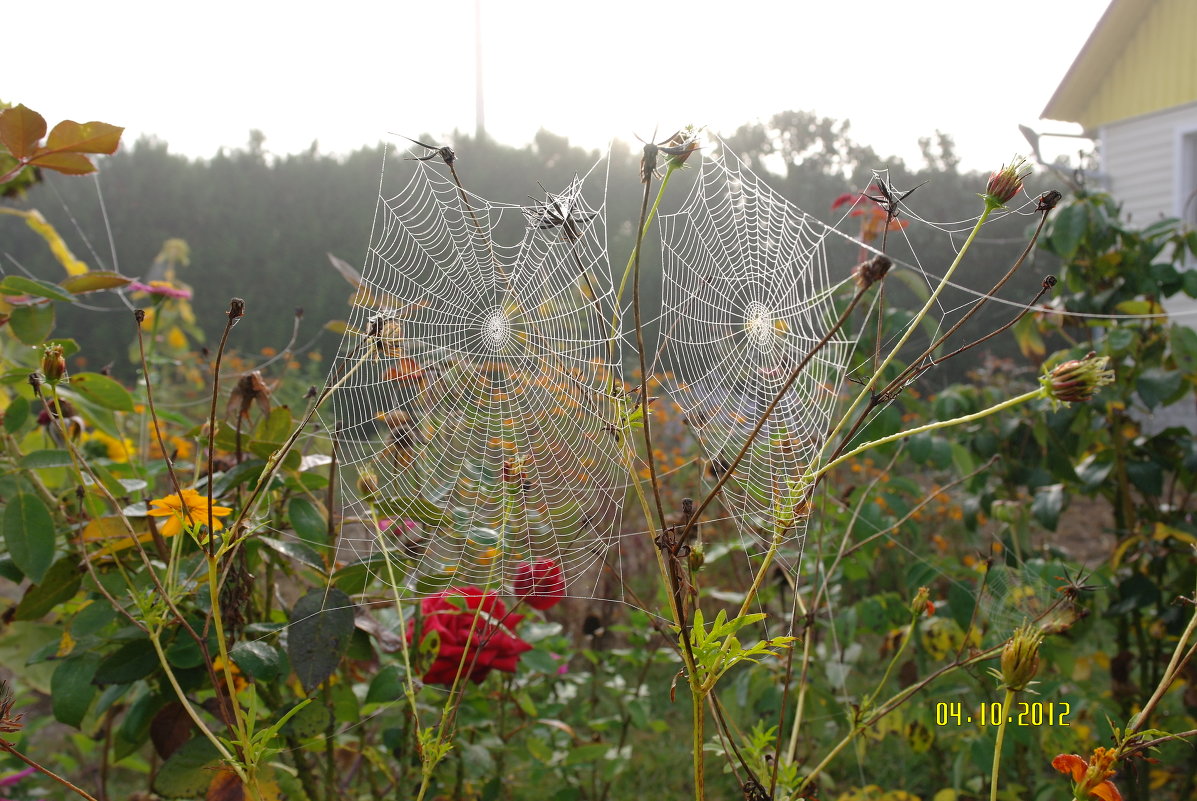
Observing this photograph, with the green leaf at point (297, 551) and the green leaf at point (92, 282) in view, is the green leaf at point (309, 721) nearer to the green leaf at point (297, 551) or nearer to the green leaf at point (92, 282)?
the green leaf at point (297, 551)

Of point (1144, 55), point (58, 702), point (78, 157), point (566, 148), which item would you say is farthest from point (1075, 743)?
point (566, 148)

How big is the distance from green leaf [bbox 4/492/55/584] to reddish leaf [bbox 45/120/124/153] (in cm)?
39

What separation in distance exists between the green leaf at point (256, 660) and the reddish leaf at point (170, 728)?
0.64 ft

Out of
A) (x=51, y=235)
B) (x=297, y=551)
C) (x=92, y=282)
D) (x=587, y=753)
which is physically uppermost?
(x=51, y=235)

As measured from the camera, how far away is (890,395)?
0.65 meters

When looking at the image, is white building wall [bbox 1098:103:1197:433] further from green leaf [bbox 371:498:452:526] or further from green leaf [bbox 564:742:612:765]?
green leaf [bbox 371:498:452:526]

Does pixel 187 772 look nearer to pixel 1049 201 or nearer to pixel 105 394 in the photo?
pixel 105 394

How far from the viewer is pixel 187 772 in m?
0.96

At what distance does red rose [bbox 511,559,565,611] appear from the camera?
988mm

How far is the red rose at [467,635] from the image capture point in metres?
1.11

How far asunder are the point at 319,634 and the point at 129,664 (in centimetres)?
23

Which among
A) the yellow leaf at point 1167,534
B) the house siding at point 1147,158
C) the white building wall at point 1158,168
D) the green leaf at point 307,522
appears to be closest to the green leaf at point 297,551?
the green leaf at point 307,522

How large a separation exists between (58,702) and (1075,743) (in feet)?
5.20

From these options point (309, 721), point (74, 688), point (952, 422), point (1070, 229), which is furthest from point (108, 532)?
point (1070, 229)
